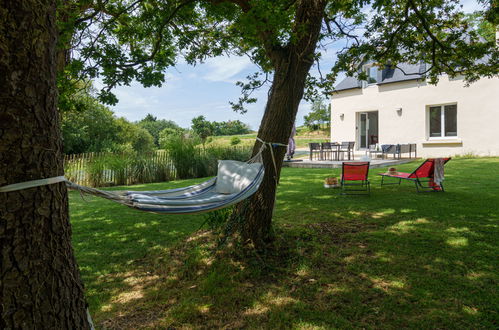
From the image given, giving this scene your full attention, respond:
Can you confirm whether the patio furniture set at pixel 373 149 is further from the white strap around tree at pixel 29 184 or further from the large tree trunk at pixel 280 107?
the white strap around tree at pixel 29 184

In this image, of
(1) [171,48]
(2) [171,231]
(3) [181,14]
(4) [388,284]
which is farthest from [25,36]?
(1) [171,48]

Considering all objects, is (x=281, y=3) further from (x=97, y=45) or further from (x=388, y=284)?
(x=388, y=284)

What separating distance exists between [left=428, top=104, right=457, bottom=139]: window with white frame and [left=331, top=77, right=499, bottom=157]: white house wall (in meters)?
→ 0.36

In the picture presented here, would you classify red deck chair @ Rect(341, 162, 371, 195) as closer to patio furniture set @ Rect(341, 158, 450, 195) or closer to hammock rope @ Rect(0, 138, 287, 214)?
patio furniture set @ Rect(341, 158, 450, 195)

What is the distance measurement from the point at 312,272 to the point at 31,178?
2.29 metres

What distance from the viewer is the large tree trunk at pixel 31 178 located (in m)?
1.32

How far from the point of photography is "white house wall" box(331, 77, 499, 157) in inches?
473

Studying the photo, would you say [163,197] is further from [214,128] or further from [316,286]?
[214,128]

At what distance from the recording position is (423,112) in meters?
13.5

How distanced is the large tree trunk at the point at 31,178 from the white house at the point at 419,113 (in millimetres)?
11005

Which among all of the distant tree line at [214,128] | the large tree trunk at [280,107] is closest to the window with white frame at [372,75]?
the large tree trunk at [280,107]

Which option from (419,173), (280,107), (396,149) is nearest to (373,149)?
(396,149)

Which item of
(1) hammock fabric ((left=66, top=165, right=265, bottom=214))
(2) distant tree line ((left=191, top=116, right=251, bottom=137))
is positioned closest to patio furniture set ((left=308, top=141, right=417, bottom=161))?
(1) hammock fabric ((left=66, top=165, right=265, bottom=214))

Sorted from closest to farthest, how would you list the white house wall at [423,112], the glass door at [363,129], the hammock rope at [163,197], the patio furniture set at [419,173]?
the hammock rope at [163,197]
the patio furniture set at [419,173]
the white house wall at [423,112]
the glass door at [363,129]
